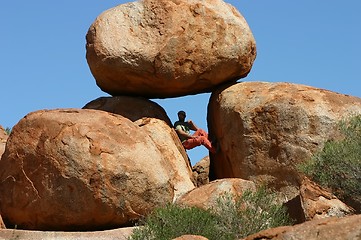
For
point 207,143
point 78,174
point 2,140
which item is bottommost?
point 78,174

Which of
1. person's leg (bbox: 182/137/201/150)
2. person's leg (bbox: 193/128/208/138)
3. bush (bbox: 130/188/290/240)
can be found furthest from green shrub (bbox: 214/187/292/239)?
person's leg (bbox: 193/128/208/138)

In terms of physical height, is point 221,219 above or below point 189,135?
below

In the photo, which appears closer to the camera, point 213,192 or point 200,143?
A: point 213,192

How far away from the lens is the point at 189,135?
67.1 feet

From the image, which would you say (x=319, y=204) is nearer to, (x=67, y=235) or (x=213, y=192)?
(x=213, y=192)

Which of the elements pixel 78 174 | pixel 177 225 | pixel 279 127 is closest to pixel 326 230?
pixel 177 225

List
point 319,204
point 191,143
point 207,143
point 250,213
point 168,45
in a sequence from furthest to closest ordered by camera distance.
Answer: point 191,143
point 207,143
point 168,45
point 319,204
point 250,213

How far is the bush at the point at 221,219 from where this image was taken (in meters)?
14.5

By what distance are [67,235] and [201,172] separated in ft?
15.8

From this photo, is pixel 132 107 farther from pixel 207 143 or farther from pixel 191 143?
pixel 207 143

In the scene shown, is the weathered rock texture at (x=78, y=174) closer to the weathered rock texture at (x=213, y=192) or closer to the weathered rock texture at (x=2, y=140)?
the weathered rock texture at (x=213, y=192)

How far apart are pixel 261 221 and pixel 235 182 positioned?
1542 mm

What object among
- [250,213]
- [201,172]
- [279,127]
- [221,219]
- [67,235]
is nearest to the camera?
[221,219]

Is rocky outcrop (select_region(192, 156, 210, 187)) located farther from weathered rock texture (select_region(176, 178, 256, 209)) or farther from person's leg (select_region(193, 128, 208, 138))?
weathered rock texture (select_region(176, 178, 256, 209))
